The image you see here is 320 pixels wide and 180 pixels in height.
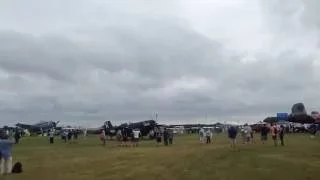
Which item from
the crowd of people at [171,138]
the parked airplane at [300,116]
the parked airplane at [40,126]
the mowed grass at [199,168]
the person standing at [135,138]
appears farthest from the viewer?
the parked airplane at [40,126]

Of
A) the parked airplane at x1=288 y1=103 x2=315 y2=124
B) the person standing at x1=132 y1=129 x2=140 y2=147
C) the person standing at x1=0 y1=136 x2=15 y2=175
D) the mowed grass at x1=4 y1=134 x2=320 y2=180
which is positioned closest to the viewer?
the mowed grass at x1=4 y1=134 x2=320 y2=180

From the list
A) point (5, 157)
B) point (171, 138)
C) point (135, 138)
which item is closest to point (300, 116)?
point (171, 138)

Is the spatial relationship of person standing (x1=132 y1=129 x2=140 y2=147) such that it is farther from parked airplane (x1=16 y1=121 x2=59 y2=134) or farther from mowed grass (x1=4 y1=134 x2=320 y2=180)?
parked airplane (x1=16 y1=121 x2=59 y2=134)

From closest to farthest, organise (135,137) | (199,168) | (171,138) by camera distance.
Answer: (199,168) < (171,138) < (135,137)

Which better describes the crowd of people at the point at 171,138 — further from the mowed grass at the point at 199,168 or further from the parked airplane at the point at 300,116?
the parked airplane at the point at 300,116

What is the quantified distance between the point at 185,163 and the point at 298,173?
8838 millimetres

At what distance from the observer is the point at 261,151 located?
4234cm

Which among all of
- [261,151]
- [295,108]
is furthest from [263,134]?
[295,108]

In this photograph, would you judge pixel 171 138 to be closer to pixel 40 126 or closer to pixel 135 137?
pixel 135 137

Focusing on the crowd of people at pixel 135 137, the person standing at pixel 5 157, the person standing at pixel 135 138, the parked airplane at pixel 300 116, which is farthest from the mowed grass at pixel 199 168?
the parked airplane at pixel 300 116

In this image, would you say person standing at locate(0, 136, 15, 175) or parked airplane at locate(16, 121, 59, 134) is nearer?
person standing at locate(0, 136, 15, 175)

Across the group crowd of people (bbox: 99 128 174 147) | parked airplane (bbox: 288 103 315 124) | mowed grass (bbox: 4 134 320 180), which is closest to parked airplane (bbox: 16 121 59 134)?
parked airplane (bbox: 288 103 315 124)

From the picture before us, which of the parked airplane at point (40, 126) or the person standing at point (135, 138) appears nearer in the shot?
the person standing at point (135, 138)

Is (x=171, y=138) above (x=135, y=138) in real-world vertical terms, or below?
below
